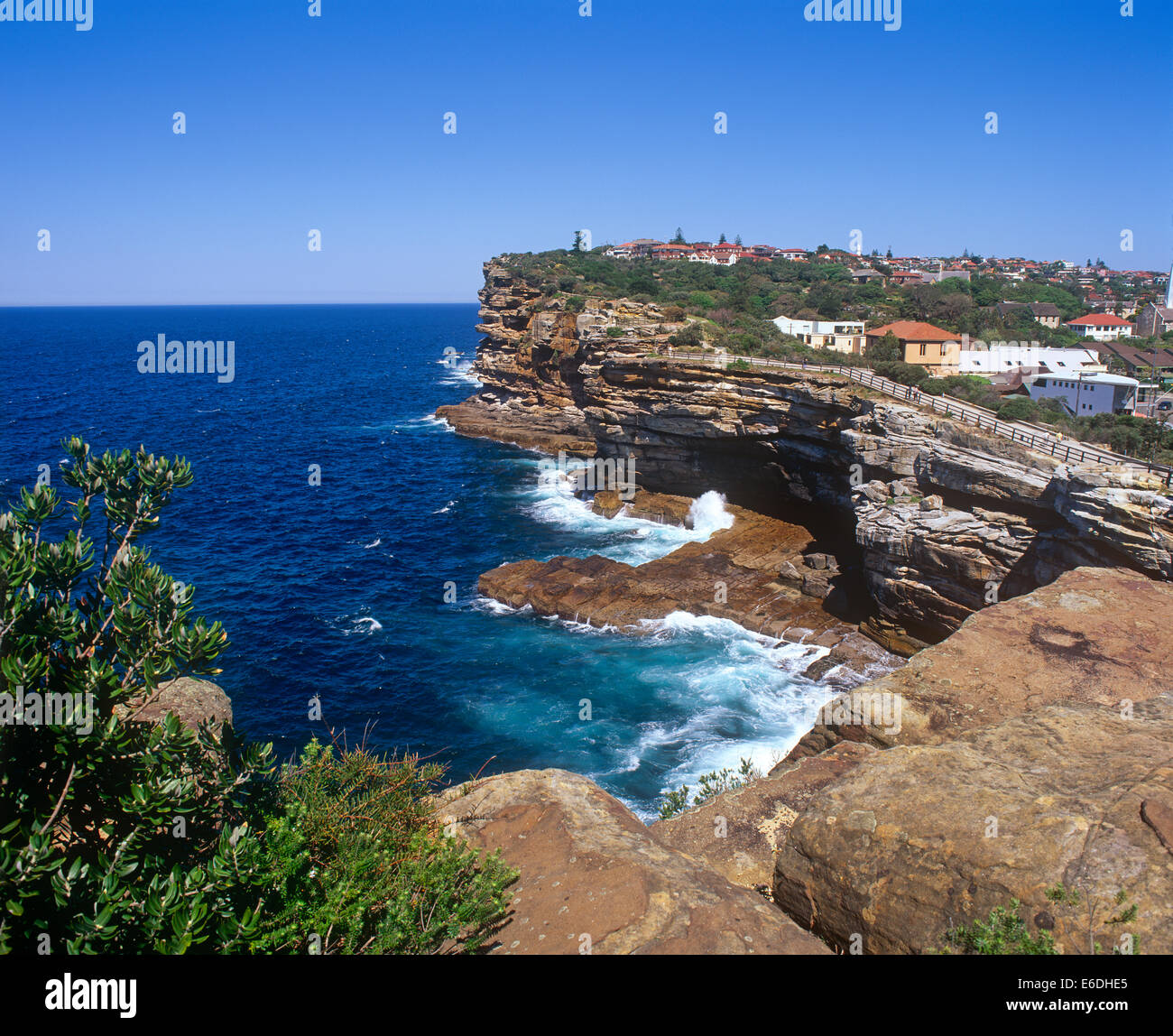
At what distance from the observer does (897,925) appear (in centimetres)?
921

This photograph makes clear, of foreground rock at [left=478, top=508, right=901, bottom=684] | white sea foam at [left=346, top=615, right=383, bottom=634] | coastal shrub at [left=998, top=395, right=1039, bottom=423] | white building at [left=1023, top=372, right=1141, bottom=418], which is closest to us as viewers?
foreground rock at [left=478, top=508, right=901, bottom=684]

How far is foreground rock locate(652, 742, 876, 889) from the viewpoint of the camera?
1272 centimetres

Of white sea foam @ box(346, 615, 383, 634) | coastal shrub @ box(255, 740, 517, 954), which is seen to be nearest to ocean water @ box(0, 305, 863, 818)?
white sea foam @ box(346, 615, 383, 634)

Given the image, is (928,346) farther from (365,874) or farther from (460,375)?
(460,375)

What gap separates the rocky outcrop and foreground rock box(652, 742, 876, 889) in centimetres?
1367

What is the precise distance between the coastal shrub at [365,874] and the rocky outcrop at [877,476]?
73.0ft

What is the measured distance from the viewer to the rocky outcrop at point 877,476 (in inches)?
927

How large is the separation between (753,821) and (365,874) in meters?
7.95

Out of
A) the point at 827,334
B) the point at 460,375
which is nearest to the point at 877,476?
the point at 827,334

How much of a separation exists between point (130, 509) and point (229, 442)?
6413cm

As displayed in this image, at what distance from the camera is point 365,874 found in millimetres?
8781

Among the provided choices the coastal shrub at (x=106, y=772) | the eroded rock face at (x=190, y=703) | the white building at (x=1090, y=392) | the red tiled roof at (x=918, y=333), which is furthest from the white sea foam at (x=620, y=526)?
the coastal shrub at (x=106, y=772)

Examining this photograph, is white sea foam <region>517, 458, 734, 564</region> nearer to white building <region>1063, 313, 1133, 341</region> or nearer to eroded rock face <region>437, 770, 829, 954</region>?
eroded rock face <region>437, 770, 829, 954</region>
